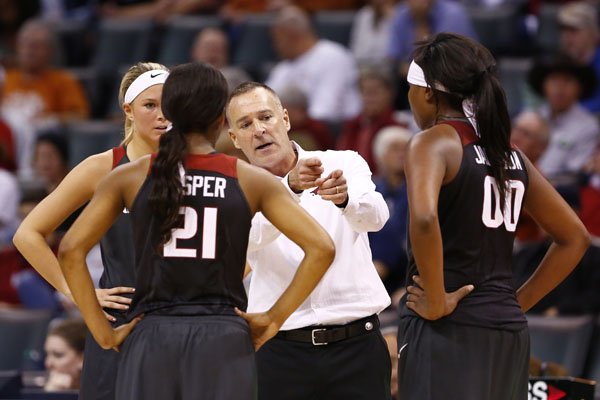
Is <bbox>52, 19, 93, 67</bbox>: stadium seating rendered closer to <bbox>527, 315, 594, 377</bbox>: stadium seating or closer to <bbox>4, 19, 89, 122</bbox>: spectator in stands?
<bbox>4, 19, 89, 122</bbox>: spectator in stands

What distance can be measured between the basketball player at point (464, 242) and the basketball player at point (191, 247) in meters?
0.46

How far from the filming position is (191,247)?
370 cm

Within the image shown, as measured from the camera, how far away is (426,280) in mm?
3977

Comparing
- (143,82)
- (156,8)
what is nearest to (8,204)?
(156,8)

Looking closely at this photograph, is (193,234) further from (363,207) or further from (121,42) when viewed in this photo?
(121,42)

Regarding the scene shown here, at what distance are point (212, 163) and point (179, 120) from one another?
17 centimetres

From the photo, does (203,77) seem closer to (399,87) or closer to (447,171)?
(447,171)

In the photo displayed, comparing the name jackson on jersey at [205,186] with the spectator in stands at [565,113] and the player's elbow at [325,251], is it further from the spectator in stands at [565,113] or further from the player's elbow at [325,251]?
the spectator in stands at [565,113]

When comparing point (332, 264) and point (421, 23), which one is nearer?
point (332, 264)

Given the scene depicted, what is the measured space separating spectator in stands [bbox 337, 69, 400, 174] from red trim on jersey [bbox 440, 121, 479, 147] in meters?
4.74

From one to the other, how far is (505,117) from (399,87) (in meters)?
5.53

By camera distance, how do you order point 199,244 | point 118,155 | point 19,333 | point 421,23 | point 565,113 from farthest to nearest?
point 421,23 < point 565,113 < point 19,333 < point 118,155 < point 199,244

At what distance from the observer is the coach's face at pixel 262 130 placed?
15.0ft

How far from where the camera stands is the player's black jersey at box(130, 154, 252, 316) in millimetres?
3695
